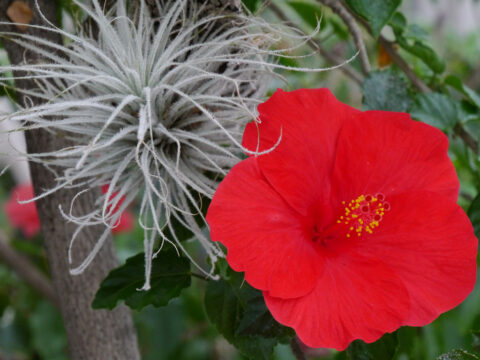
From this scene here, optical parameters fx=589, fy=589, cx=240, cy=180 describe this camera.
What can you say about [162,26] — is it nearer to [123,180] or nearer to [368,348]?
[123,180]

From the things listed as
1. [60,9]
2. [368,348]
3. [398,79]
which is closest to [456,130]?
[398,79]

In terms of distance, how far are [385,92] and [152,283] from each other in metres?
0.33

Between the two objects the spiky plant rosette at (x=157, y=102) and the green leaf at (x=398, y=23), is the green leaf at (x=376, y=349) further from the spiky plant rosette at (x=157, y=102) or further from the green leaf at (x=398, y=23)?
the green leaf at (x=398, y=23)

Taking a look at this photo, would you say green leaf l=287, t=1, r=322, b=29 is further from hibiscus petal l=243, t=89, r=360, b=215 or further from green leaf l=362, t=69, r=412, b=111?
hibiscus petal l=243, t=89, r=360, b=215

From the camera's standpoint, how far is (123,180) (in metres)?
0.55

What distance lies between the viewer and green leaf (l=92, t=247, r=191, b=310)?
1.86ft

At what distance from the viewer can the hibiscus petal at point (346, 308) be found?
1.42ft

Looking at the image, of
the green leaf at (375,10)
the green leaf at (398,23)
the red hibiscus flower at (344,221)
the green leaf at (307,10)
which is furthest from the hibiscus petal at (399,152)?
the green leaf at (307,10)

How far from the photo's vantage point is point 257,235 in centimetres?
44

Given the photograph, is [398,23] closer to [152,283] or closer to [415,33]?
[415,33]

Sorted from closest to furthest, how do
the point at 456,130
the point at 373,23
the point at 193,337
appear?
the point at 373,23, the point at 456,130, the point at 193,337

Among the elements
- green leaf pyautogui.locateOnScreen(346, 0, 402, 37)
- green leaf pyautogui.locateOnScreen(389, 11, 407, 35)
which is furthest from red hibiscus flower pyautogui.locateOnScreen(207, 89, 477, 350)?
green leaf pyautogui.locateOnScreen(389, 11, 407, 35)

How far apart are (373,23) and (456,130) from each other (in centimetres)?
24

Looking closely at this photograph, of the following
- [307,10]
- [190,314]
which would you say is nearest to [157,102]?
[307,10]
